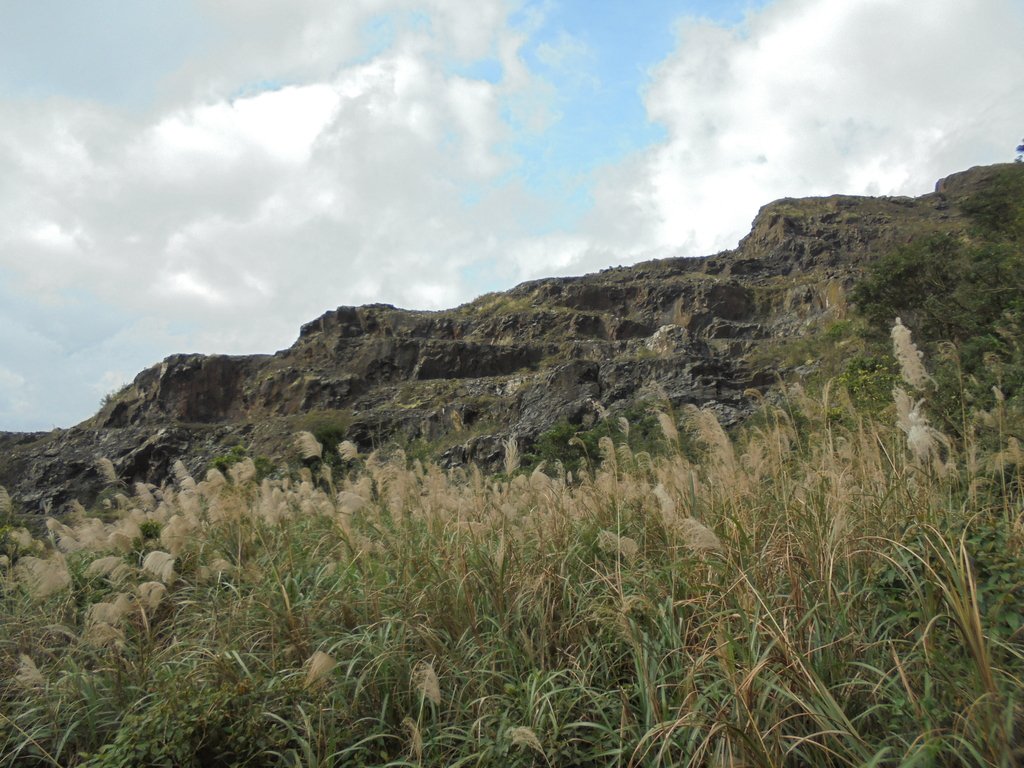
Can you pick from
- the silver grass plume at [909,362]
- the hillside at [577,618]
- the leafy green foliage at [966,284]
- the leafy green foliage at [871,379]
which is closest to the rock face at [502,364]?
the leafy green foliage at [966,284]

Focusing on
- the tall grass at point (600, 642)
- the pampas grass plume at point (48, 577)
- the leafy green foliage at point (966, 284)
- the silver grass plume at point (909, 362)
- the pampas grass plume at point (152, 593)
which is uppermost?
the leafy green foliage at point (966, 284)

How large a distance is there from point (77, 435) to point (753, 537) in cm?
7820

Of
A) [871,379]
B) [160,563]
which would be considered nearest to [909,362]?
[160,563]

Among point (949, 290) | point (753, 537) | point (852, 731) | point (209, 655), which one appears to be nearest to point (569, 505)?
point (753, 537)

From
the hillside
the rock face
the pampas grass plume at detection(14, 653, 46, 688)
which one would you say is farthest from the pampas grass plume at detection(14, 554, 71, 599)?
the rock face

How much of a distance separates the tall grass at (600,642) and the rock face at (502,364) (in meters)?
33.8

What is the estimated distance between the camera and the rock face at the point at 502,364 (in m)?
52.4

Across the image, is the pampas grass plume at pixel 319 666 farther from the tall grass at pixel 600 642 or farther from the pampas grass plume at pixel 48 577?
the pampas grass plume at pixel 48 577

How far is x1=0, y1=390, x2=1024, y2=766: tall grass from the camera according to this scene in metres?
2.53

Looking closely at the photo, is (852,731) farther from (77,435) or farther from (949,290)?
(77,435)

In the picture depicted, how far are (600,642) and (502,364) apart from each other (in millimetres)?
71026

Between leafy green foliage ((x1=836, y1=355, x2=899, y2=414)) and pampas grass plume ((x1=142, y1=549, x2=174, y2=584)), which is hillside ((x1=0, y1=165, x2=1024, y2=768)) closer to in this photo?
pampas grass plume ((x1=142, y1=549, x2=174, y2=584))

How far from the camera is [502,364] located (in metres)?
74.6

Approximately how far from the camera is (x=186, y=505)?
6.03 meters
